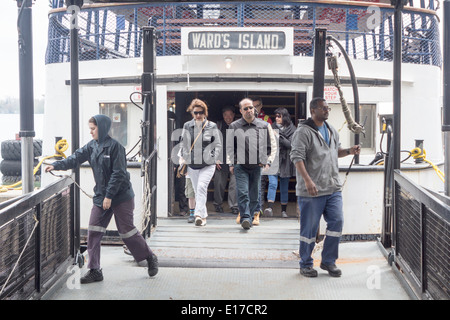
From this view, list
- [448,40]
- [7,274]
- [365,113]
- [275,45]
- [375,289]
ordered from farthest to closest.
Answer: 1. [365,113]
2. [275,45]
3. [448,40]
4. [375,289]
5. [7,274]

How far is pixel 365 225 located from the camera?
7.12 m

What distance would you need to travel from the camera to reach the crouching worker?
499cm

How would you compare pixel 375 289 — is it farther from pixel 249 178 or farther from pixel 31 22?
pixel 31 22

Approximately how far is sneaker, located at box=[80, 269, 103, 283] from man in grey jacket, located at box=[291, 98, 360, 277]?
196 centimetres

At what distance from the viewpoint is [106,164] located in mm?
5012

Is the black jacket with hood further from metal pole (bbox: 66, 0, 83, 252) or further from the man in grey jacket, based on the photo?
the man in grey jacket

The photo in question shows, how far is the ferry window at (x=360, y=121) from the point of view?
931 cm

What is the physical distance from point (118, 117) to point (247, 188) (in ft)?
11.2

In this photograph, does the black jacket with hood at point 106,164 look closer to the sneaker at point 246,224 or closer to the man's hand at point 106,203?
the man's hand at point 106,203

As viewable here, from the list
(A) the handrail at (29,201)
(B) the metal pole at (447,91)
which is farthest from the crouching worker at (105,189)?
Result: (B) the metal pole at (447,91)
